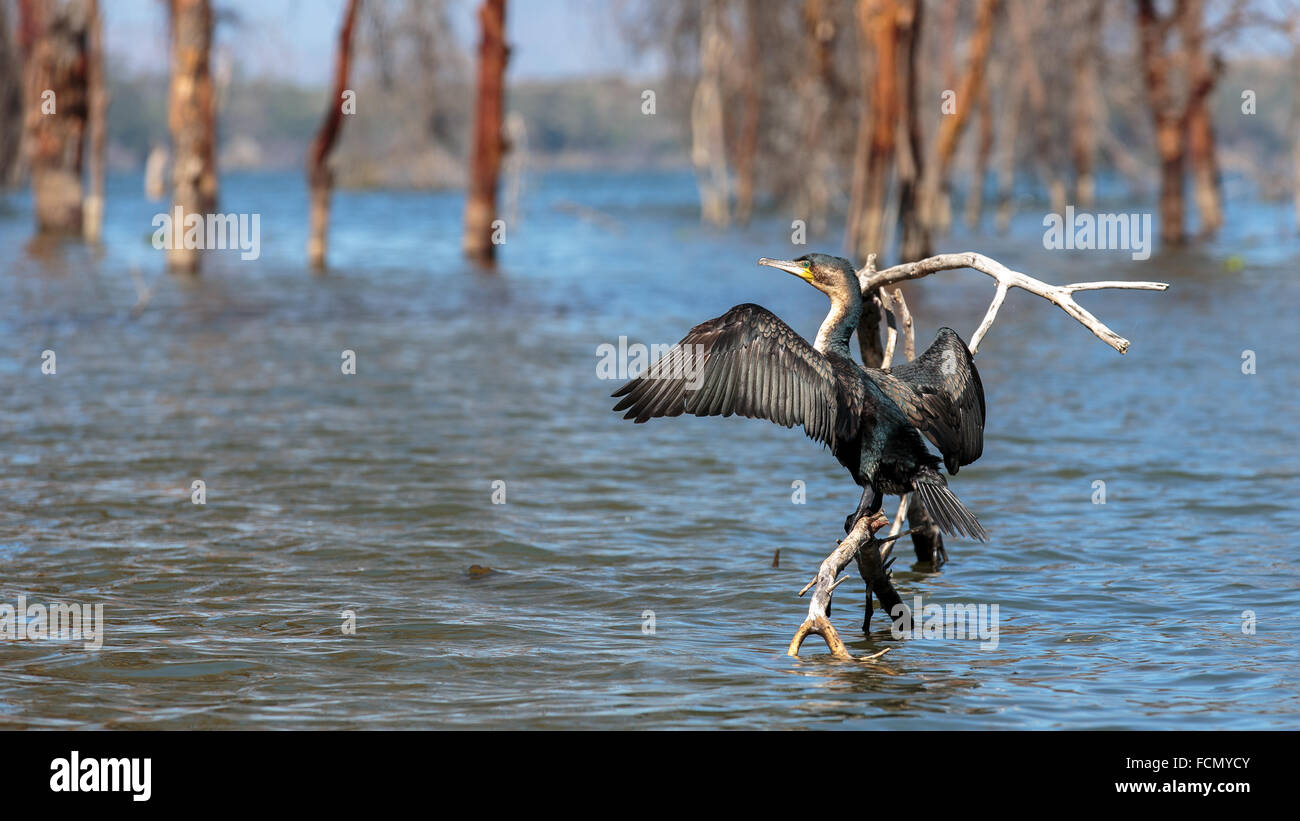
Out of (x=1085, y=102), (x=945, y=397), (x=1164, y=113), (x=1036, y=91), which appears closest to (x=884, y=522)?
(x=945, y=397)

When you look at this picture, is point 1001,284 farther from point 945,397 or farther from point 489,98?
point 489,98

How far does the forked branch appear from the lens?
5.80 metres

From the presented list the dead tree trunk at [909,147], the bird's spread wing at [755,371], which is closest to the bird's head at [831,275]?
the bird's spread wing at [755,371]

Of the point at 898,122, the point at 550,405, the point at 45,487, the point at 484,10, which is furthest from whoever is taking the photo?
the point at 484,10

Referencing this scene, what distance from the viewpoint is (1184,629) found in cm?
682

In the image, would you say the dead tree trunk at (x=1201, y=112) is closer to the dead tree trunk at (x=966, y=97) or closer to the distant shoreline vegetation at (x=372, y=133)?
the dead tree trunk at (x=966, y=97)

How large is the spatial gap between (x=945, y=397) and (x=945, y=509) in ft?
2.18

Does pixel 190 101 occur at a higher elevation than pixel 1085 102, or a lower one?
lower

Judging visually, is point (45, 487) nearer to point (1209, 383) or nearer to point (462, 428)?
point (462, 428)

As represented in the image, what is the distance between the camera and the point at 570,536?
29.0 ft

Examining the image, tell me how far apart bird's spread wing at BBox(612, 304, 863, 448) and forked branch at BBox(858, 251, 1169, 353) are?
698 mm

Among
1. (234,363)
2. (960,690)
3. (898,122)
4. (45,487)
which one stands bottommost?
(960,690)

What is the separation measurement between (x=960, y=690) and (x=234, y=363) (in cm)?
1105

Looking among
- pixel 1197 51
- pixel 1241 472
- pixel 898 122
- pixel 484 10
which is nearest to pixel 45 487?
pixel 1241 472
